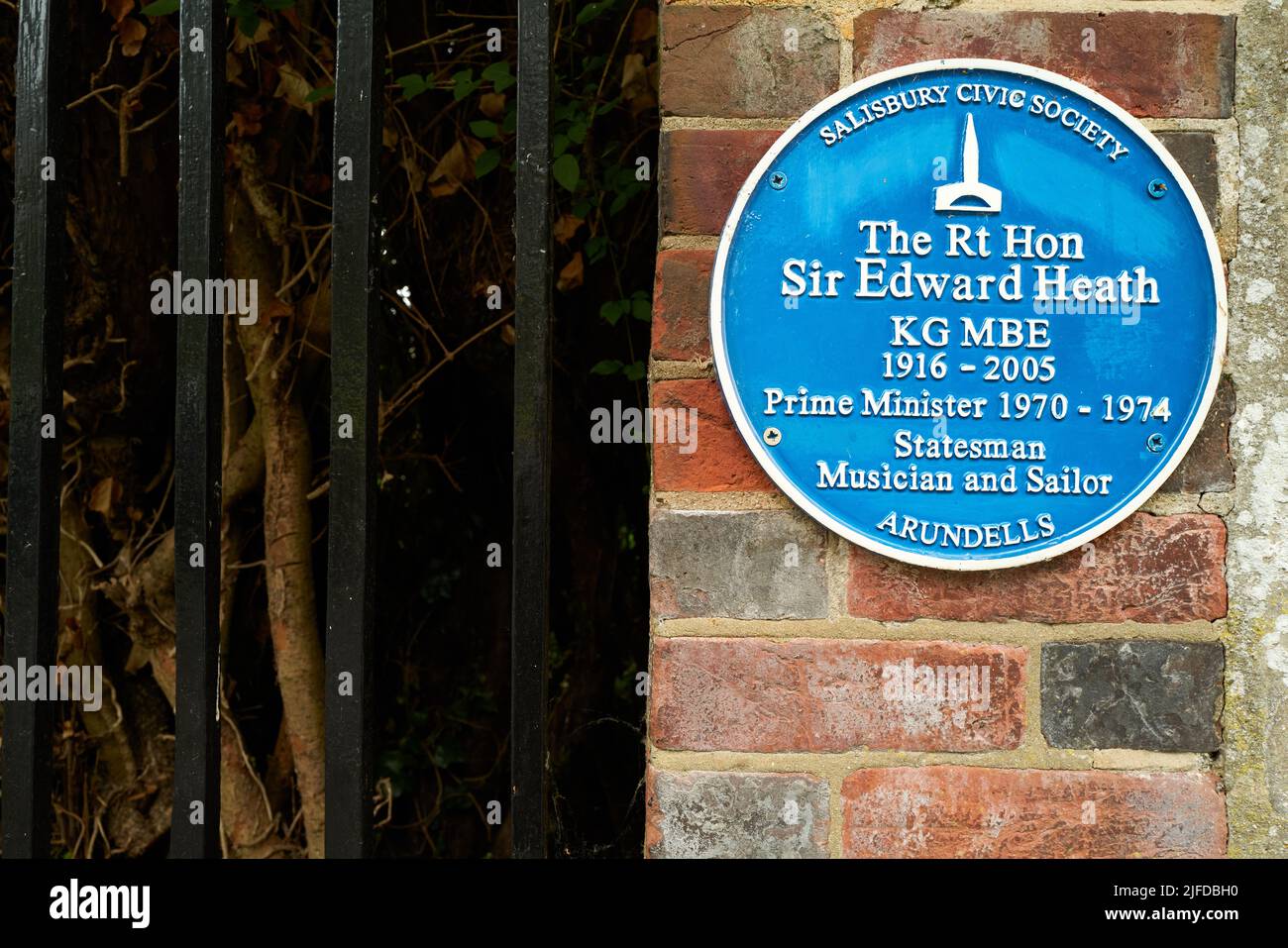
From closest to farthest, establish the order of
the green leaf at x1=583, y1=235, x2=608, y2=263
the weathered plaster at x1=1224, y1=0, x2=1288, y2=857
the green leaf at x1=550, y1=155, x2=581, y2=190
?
the weathered plaster at x1=1224, y1=0, x2=1288, y2=857, the green leaf at x1=550, y1=155, x2=581, y2=190, the green leaf at x1=583, y1=235, x2=608, y2=263

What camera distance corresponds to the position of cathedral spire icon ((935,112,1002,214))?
1227mm

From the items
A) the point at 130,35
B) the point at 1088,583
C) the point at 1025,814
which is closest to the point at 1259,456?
the point at 1088,583

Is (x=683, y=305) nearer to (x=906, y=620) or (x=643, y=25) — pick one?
(x=906, y=620)

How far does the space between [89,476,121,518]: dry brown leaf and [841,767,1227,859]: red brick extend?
5.43 feet

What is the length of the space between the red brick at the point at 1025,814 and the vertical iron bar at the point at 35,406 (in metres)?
0.99

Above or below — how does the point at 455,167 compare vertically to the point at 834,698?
above

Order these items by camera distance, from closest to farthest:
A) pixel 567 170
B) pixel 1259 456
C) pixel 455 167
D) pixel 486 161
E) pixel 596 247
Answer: pixel 1259 456 → pixel 567 170 → pixel 486 161 → pixel 596 247 → pixel 455 167

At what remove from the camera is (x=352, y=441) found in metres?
1.26

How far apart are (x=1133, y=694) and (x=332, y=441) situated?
3.25 ft

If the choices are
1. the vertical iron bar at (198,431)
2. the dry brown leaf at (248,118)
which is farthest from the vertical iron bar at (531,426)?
the dry brown leaf at (248,118)

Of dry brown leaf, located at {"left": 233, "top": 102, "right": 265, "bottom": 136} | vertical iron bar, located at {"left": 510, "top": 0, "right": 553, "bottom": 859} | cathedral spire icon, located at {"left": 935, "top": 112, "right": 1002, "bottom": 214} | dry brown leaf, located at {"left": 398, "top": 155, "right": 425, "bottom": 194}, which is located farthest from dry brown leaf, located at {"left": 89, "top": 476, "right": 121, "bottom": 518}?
cathedral spire icon, located at {"left": 935, "top": 112, "right": 1002, "bottom": 214}

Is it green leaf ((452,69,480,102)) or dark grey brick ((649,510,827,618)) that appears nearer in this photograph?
dark grey brick ((649,510,827,618))

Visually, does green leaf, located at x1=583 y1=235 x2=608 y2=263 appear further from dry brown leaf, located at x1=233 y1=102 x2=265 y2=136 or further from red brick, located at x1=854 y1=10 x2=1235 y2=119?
red brick, located at x1=854 y1=10 x2=1235 y2=119
